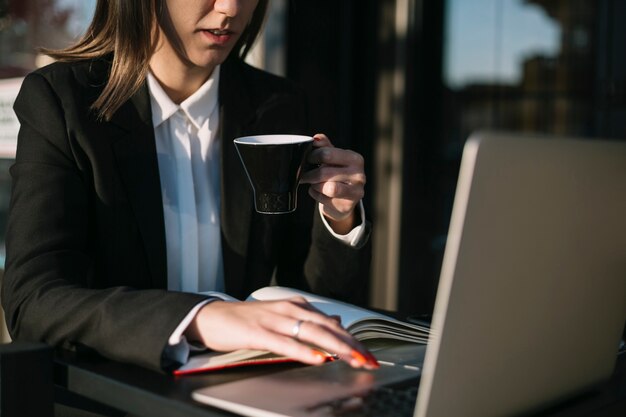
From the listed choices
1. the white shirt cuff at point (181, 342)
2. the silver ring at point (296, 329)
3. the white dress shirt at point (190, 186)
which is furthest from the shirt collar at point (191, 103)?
the silver ring at point (296, 329)

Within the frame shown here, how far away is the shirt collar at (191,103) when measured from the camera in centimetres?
164

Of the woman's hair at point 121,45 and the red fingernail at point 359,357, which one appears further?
the woman's hair at point 121,45

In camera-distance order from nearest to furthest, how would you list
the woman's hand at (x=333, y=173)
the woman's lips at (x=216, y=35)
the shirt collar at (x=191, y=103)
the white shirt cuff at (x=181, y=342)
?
1. the white shirt cuff at (x=181, y=342)
2. the woman's hand at (x=333, y=173)
3. the woman's lips at (x=216, y=35)
4. the shirt collar at (x=191, y=103)

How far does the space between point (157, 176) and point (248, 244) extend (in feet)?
0.90

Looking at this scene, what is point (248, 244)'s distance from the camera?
1.71 m

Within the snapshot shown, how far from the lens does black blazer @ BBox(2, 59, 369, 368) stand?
108 centimetres

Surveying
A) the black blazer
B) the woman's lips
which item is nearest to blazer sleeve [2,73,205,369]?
the black blazer

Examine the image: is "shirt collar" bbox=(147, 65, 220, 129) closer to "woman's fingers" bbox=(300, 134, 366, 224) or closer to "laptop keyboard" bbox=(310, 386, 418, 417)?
"woman's fingers" bbox=(300, 134, 366, 224)

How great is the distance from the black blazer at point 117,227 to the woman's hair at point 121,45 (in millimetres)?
24

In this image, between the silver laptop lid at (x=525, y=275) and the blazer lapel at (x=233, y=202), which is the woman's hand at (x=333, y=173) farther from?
the silver laptop lid at (x=525, y=275)

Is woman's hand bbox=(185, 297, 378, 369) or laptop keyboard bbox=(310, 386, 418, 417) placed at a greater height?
woman's hand bbox=(185, 297, 378, 369)

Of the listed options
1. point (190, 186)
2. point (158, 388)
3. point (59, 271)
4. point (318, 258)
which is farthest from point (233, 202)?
point (158, 388)

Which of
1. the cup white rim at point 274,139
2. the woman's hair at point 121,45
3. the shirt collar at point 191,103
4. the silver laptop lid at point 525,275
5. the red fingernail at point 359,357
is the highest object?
the woman's hair at point 121,45

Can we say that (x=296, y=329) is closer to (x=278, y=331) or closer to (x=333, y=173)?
(x=278, y=331)
